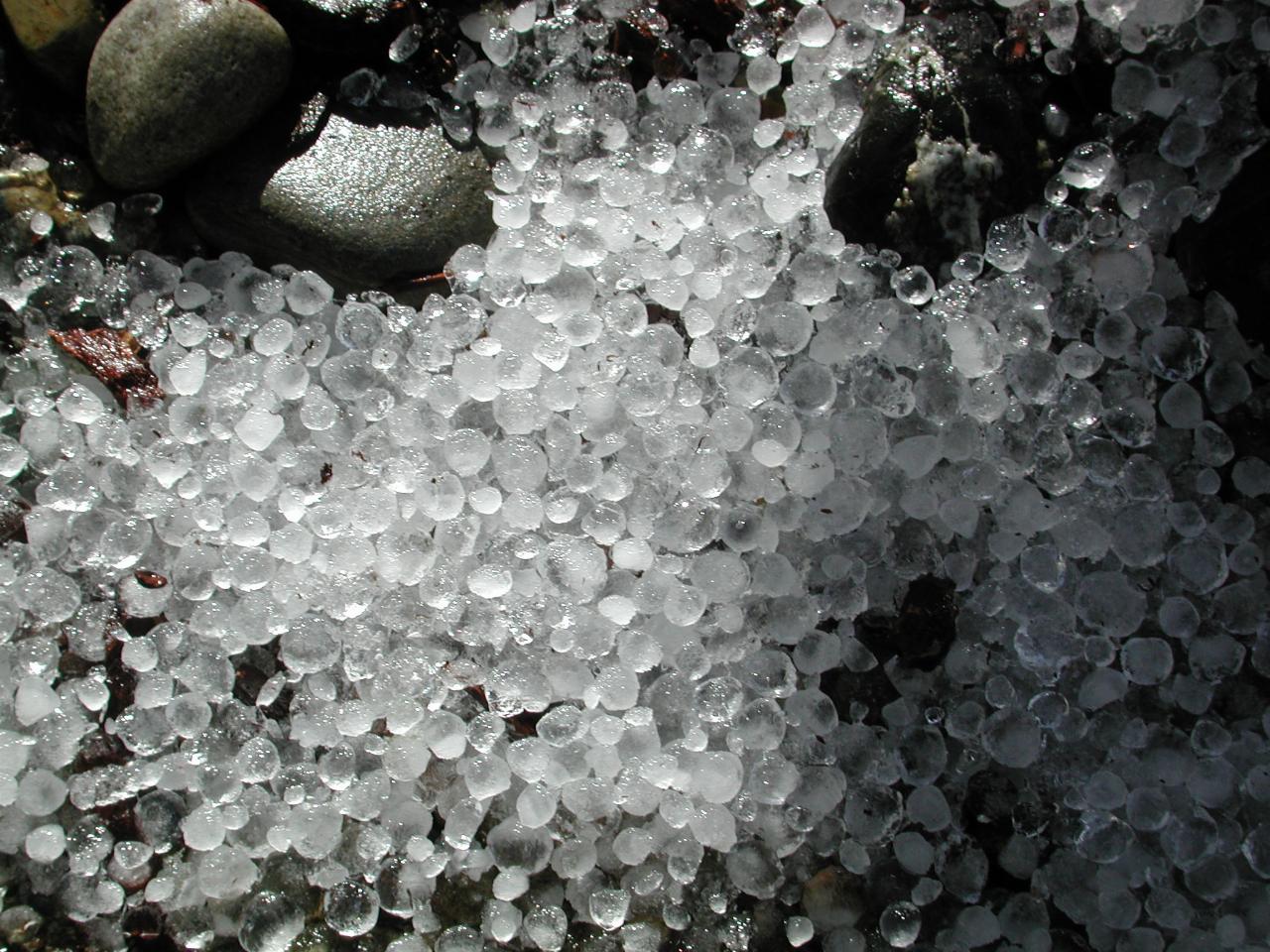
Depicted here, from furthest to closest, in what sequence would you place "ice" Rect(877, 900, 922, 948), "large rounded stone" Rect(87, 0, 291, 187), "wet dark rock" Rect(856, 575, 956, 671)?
"large rounded stone" Rect(87, 0, 291, 187) < "wet dark rock" Rect(856, 575, 956, 671) < "ice" Rect(877, 900, 922, 948)

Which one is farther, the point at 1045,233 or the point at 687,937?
the point at 1045,233

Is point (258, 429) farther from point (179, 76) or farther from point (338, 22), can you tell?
point (338, 22)

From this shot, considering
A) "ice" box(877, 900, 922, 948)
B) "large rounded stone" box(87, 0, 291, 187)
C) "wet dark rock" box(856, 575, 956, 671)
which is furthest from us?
"large rounded stone" box(87, 0, 291, 187)

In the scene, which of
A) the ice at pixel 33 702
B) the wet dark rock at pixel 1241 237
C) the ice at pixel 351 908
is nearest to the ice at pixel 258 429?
the ice at pixel 33 702

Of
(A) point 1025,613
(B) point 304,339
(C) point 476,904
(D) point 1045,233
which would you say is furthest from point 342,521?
(D) point 1045,233

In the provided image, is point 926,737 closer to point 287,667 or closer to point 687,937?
point 687,937

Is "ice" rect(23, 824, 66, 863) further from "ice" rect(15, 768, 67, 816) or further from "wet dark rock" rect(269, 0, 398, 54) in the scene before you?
"wet dark rock" rect(269, 0, 398, 54)

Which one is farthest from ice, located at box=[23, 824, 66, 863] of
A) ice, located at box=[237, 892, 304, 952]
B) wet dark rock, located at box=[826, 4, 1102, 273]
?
wet dark rock, located at box=[826, 4, 1102, 273]
